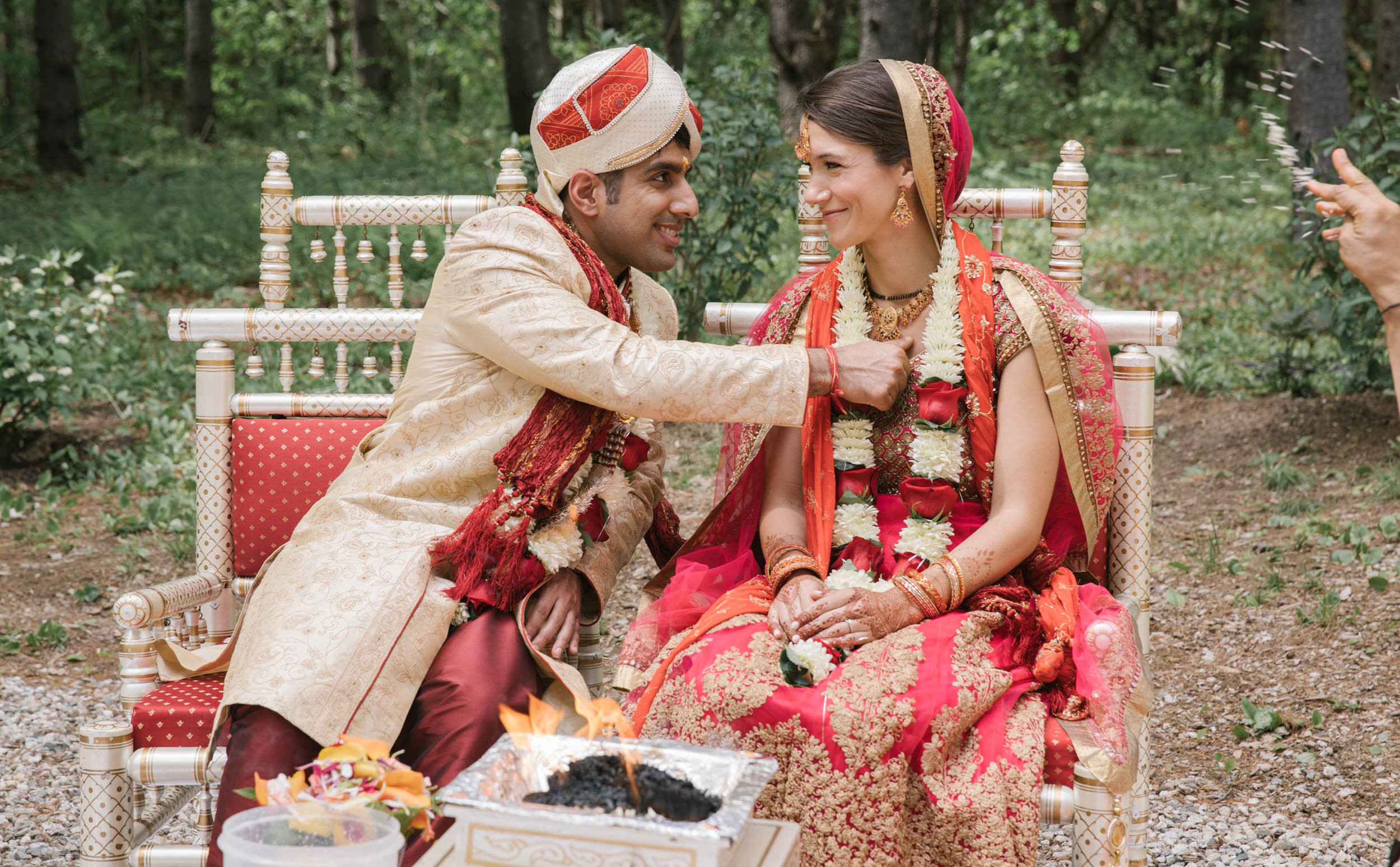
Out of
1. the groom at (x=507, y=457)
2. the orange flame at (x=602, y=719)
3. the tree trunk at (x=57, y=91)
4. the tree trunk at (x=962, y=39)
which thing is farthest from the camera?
the tree trunk at (x=962, y=39)

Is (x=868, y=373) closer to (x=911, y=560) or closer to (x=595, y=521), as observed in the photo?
(x=911, y=560)

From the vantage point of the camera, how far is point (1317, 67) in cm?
851

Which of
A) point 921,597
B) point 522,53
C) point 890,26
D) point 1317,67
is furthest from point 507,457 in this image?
point 522,53

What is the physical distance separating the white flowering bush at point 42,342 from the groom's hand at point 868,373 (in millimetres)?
4825

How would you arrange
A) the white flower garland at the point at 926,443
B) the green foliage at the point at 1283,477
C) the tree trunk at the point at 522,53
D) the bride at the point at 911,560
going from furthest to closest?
the tree trunk at the point at 522,53, the green foliage at the point at 1283,477, the white flower garland at the point at 926,443, the bride at the point at 911,560

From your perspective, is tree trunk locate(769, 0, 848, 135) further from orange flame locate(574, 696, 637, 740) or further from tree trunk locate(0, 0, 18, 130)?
tree trunk locate(0, 0, 18, 130)

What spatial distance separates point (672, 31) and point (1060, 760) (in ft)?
48.5

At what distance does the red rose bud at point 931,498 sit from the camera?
112 inches

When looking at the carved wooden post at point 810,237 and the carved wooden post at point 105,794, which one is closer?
the carved wooden post at point 105,794

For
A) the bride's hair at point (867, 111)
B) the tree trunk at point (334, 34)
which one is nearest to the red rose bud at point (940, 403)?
the bride's hair at point (867, 111)

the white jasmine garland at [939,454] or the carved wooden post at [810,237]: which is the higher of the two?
the carved wooden post at [810,237]

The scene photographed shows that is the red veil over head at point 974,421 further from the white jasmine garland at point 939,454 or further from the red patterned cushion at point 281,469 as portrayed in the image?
the red patterned cushion at point 281,469

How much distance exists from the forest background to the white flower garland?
31.4 inches

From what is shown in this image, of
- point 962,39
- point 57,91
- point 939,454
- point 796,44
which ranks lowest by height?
point 939,454
